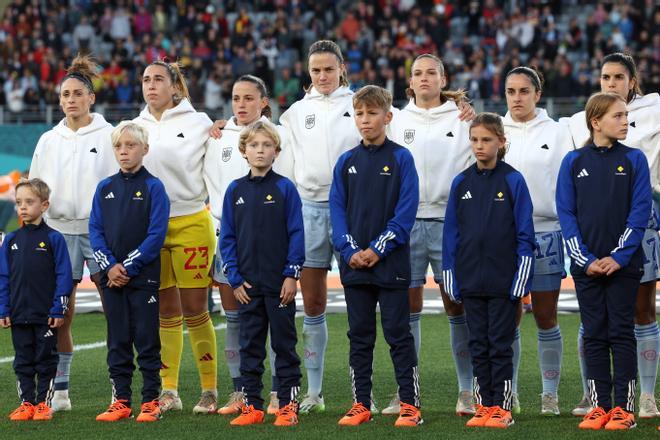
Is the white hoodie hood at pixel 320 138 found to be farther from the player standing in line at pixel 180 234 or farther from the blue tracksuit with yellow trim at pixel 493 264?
the blue tracksuit with yellow trim at pixel 493 264

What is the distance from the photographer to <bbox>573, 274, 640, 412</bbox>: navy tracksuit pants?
651 cm

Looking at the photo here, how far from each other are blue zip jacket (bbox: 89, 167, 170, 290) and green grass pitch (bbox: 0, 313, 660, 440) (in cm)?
87

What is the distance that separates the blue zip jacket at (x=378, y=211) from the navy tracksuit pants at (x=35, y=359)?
1805 mm

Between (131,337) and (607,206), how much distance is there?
283 cm

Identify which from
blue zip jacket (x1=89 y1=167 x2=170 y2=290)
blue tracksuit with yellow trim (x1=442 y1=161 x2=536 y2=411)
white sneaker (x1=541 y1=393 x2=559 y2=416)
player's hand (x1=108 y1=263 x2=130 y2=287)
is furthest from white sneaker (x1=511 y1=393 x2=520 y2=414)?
player's hand (x1=108 y1=263 x2=130 y2=287)

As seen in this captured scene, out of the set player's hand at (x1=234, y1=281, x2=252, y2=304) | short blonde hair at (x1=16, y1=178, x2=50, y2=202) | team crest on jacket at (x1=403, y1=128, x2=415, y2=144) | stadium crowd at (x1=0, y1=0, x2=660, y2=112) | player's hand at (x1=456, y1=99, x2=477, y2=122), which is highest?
stadium crowd at (x1=0, y1=0, x2=660, y2=112)

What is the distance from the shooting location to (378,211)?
6762 mm

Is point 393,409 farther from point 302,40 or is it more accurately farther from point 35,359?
point 302,40

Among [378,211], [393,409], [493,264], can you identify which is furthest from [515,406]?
[378,211]

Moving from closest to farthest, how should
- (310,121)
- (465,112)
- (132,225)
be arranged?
(132,225)
(465,112)
(310,121)

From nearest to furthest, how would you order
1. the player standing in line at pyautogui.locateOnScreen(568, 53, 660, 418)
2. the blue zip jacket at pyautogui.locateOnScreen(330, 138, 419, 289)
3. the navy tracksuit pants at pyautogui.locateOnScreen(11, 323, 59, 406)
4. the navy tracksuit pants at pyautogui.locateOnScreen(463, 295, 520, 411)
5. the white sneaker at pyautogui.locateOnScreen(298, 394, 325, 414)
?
the navy tracksuit pants at pyautogui.locateOnScreen(463, 295, 520, 411), the blue zip jacket at pyautogui.locateOnScreen(330, 138, 419, 289), the player standing in line at pyautogui.locateOnScreen(568, 53, 660, 418), the navy tracksuit pants at pyautogui.locateOnScreen(11, 323, 59, 406), the white sneaker at pyautogui.locateOnScreen(298, 394, 325, 414)

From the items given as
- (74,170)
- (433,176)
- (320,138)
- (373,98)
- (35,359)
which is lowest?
(35,359)

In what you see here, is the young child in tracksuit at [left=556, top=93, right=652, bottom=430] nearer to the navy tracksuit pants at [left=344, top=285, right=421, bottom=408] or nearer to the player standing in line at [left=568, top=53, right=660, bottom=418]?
the player standing in line at [left=568, top=53, right=660, bottom=418]

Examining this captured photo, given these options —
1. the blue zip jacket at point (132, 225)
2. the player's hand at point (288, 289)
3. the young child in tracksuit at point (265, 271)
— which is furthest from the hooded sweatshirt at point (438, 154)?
the blue zip jacket at point (132, 225)
